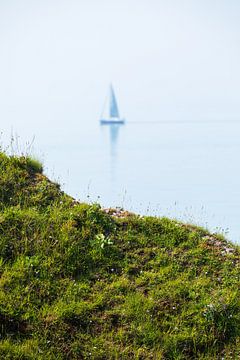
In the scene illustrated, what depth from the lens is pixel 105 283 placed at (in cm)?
664

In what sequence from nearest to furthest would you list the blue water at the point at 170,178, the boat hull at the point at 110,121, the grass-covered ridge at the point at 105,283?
the grass-covered ridge at the point at 105,283 → the blue water at the point at 170,178 → the boat hull at the point at 110,121

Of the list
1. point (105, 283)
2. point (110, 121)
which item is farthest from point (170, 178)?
point (110, 121)

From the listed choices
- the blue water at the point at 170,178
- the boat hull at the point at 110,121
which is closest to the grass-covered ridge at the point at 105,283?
the blue water at the point at 170,178

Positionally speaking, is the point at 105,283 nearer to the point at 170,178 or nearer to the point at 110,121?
the point at 170,178

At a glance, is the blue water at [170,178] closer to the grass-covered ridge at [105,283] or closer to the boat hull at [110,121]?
the grass-covered ridge at [105,283]

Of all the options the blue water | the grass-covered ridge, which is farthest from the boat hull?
the grass-covered ridge

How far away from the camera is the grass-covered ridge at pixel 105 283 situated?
5836 mm

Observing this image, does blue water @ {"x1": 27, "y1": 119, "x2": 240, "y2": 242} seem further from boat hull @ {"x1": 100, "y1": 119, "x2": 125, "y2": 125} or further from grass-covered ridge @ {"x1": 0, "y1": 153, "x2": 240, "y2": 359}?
boat hull @ {"x1": 100, "y1": 119, "x2": 125, "y2": 125}

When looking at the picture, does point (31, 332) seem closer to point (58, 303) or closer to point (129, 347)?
point (58, 303)

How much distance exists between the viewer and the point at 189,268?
7.06 metres

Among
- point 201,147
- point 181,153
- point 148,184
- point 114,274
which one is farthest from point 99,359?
point 201,147

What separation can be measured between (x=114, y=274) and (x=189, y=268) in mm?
1010

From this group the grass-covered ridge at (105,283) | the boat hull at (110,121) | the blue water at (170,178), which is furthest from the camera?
the boat hull at (110,121)

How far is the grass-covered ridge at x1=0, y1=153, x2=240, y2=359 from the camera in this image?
584 cm
